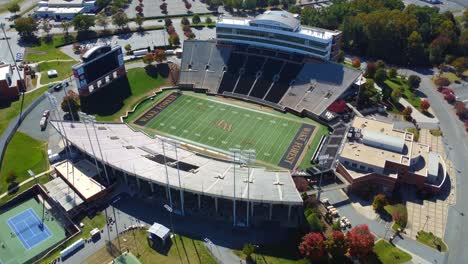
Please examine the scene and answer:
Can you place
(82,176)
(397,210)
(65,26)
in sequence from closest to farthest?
(397,210)
(82,176)
(65,26)

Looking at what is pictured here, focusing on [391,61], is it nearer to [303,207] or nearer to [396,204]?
[396,204]

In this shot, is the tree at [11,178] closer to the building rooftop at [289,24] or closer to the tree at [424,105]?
the building rooftop at [289,24]

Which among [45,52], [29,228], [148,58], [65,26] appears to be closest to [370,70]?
[148,58]

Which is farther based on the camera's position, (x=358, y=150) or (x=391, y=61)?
(x=391, y=61)

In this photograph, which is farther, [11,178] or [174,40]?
[174,40]

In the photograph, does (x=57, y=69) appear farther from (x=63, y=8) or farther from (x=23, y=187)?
(x=63, y=8)

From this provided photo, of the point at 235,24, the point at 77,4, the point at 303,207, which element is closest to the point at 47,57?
the point at 77,4

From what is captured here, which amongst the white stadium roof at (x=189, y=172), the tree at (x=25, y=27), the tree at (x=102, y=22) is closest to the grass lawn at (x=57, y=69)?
the tree at (x=25, y=27)
